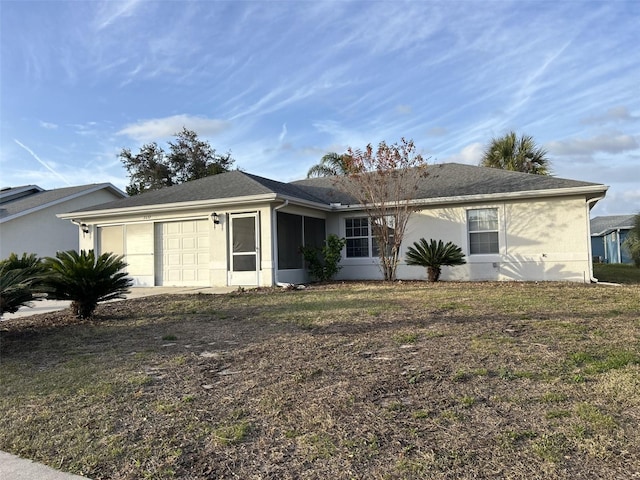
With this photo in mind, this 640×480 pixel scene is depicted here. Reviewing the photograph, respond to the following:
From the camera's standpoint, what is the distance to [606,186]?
39.8ft

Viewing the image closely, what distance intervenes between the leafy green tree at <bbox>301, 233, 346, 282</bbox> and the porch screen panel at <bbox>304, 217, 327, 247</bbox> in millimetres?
442

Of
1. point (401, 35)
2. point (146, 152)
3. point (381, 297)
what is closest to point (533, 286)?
point (381, 297)

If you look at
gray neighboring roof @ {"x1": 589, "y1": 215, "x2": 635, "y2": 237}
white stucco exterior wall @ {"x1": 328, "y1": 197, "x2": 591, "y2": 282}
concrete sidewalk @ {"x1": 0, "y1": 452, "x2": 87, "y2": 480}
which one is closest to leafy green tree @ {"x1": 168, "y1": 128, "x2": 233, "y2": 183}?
white stucco exterior wall @ {"x1": 328, "y1": 197, "x2": 591, "y2": 282}

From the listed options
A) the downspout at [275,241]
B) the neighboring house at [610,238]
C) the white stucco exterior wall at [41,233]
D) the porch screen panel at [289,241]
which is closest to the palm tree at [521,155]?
the neighboring house at [610,238]

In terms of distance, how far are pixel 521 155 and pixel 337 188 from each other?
29.9 ft

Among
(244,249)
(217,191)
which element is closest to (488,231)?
(244,249)

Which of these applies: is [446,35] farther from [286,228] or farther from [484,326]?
[484,326]

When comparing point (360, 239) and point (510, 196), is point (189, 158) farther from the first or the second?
point (510, 196)

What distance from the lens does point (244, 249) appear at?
44.3 ft

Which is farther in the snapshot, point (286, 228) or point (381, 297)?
point (286, 228)

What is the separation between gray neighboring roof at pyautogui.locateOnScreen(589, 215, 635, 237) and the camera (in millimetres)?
29969

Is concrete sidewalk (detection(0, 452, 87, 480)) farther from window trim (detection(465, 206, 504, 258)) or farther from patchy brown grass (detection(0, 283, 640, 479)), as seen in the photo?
window trim (detection(465, 206, 504, 258))

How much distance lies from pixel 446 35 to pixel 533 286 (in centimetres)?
660

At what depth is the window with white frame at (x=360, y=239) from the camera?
1498 centimetres
